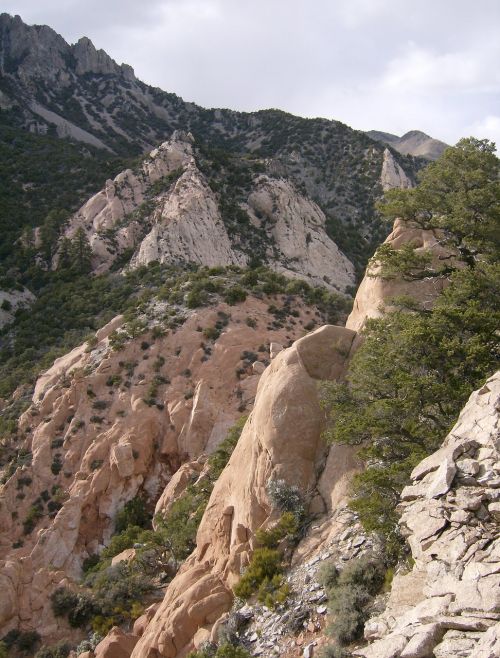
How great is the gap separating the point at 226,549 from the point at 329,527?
392cm

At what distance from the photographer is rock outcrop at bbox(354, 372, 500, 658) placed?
811 cm

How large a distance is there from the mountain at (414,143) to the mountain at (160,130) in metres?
41.2

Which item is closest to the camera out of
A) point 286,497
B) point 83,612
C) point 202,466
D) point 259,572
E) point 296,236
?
point 259,572

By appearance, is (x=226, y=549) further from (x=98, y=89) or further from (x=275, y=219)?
(x=98, y=89)

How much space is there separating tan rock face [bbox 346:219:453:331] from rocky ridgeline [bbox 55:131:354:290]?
37007 mm

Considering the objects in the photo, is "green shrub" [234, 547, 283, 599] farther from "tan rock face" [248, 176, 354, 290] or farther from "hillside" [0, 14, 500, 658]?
"tan rock face" [248, 176, 354, 290]

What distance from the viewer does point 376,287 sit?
66.2 feet

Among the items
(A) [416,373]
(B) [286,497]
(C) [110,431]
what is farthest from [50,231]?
(A) [416,373]

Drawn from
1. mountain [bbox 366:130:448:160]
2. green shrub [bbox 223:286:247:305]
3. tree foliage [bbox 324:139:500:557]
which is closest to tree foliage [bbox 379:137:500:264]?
tree foliage [bbox 324:139:500:557]

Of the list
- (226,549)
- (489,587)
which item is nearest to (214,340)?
(226,549)

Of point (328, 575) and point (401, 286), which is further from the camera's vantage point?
point (401, 286)

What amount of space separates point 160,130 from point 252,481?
111 meters

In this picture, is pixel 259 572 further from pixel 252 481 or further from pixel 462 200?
pixel 462 200

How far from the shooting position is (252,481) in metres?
17.5
